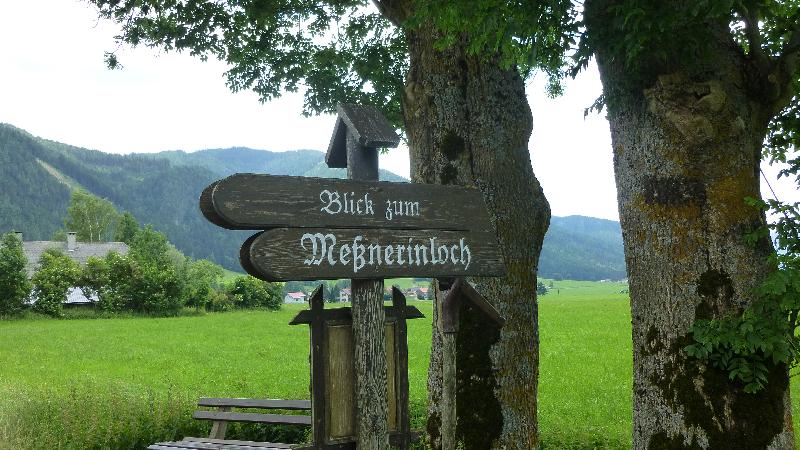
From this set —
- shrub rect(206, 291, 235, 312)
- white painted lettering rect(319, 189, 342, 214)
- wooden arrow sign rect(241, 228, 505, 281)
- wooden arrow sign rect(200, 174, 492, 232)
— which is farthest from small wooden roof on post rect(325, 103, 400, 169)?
shrub rect(206, 291, 235, 312)

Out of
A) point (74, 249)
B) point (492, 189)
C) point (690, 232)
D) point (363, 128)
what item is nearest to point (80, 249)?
point (74, 249)

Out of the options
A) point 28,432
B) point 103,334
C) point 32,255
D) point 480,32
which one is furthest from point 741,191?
point 32,255

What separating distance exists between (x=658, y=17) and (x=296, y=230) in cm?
329

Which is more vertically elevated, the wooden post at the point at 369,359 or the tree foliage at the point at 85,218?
the tree foliage at the point at 85,218

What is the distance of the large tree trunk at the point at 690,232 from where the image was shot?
5.99 metres

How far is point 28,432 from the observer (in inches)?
373

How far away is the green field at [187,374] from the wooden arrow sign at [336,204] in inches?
203

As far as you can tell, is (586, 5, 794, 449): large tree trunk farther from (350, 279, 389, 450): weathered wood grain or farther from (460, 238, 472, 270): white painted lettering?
(350, 279, 389, 450): weathered wood grain

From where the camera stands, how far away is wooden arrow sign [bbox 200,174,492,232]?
13.1 feet

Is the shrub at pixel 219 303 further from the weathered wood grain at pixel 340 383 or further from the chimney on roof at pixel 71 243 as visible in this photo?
the weathered wood grain at pixel 340 383

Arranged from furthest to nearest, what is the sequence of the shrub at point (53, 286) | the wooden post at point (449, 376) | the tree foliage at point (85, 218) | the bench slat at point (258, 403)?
the tree foliage at point (85, 218), the shrub at point (53, 286), the bench slat at point (258, 403), the wooden post at point (449, 376)

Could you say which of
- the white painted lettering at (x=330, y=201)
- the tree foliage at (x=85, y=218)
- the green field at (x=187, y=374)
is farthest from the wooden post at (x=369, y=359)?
Answer: the tree foliage at (x=85, y=218)

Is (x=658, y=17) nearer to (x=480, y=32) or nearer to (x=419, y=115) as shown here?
(x=480, y=32)

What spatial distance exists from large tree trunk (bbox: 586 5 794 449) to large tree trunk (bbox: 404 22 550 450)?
53.5 inches
